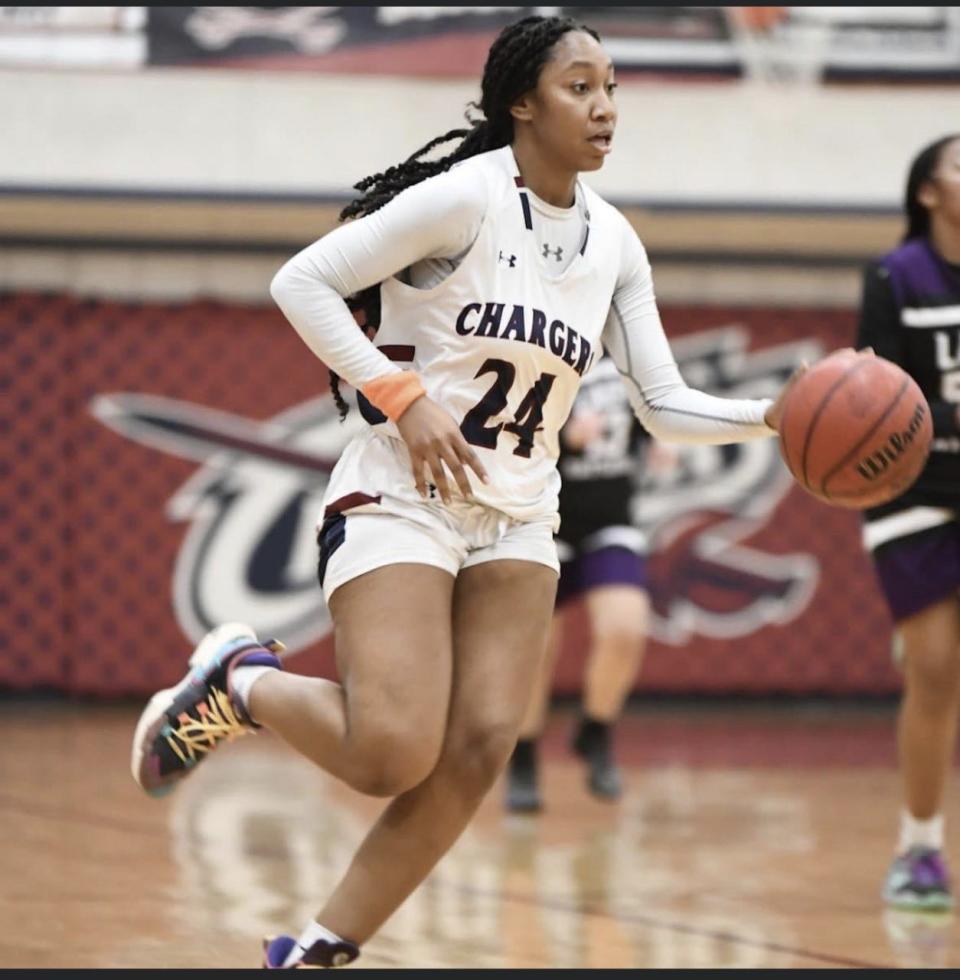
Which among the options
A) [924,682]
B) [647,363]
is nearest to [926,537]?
[924,682]

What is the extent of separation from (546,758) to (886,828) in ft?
7.46

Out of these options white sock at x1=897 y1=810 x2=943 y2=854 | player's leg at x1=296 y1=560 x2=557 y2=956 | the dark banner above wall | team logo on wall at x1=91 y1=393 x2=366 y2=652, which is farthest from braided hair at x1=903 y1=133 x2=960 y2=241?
team logo on wall at x1=91 y1=393 x2=366 y2=652

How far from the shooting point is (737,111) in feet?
32.1

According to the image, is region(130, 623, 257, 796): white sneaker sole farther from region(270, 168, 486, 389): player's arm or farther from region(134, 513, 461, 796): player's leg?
region(270, 168, 486, 389): player's arm

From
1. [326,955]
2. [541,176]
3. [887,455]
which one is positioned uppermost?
[541,176]

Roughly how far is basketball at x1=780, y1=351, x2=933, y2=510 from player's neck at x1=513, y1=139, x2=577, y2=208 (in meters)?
0.61

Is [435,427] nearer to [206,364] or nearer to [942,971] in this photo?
[942,971]

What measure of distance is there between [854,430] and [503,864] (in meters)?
2.66

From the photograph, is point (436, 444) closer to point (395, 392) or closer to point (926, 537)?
point (395, 392)

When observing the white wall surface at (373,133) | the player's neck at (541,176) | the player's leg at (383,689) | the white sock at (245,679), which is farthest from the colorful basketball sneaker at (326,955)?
the white wall surface at (373,133)

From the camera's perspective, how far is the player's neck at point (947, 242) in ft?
16.9

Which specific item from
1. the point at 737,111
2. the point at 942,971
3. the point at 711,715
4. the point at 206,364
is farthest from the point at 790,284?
the point at 942,971

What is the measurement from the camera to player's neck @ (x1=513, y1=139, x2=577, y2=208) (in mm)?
3732

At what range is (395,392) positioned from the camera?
3.51m
